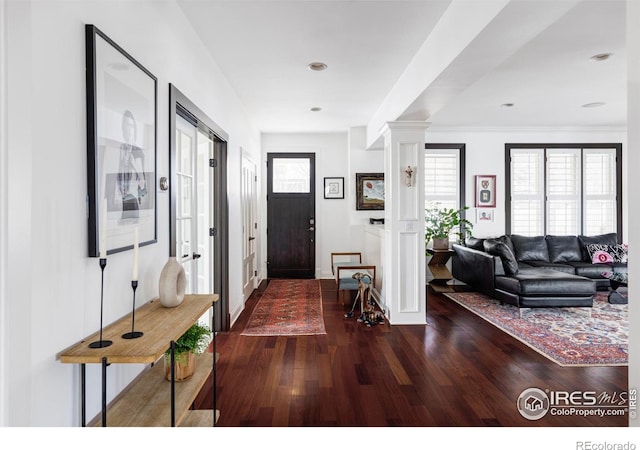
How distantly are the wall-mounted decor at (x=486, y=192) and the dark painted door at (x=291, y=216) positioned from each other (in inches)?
110

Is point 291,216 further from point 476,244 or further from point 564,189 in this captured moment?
point 564,189

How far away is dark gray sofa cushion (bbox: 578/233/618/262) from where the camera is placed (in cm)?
578

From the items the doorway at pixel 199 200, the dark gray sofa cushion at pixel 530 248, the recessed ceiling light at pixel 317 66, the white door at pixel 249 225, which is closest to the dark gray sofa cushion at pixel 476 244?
the dark gray sofa cushion at pixel 530 248

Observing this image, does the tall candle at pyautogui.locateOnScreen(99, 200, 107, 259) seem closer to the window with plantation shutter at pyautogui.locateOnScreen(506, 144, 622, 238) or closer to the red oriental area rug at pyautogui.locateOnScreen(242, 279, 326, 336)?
the red oriental area rug at pyautogui.locateOnScreen(242, 279, 326, 336)

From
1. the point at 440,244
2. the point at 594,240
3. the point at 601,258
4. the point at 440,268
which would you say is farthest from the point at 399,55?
the point at 594,240

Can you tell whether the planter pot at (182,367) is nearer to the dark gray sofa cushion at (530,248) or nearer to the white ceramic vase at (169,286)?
the white ceramic vase at (169,286)

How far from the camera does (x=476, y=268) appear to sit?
5.21 meters

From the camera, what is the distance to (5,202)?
3.33ft

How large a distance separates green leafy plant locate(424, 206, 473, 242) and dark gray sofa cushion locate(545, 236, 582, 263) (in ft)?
3.90

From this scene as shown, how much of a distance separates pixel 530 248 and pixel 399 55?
3.96 meters

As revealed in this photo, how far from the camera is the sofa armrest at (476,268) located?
4.79 meters
